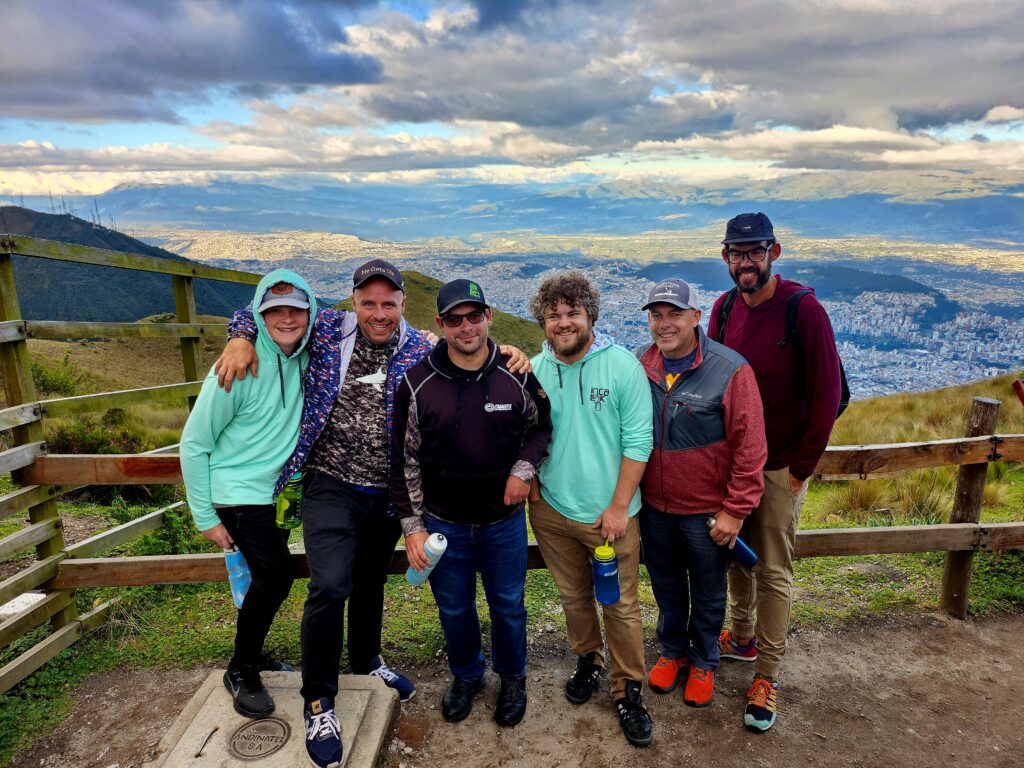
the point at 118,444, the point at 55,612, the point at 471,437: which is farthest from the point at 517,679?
the point at 118,444

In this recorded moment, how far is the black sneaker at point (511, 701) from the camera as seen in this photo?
131 inches

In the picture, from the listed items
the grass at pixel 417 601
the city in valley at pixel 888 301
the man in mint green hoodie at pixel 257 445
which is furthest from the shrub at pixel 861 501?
the man in mint green hoodie at pixel 257 445

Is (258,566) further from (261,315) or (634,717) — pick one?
(634,717)

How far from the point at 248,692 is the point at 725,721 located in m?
2.57

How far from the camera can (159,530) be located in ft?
16.9

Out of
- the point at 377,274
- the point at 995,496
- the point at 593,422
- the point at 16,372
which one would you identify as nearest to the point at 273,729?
the point at 593,422

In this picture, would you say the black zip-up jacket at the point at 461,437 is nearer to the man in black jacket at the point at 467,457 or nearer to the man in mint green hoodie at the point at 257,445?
the man in black jacket at the point at 467,457

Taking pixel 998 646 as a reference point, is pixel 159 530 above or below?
above

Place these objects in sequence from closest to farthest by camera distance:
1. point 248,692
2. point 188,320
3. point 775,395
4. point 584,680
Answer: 1. point 248,692
2. point 775,395
3. point 584,680
4. point 188,320

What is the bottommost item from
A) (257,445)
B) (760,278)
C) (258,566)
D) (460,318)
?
(258,566)

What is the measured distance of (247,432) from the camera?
117 inches

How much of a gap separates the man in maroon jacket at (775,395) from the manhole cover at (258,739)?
2.44m

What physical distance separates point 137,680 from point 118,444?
5.32 m

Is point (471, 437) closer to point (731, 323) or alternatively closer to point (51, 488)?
point (731, 323)
